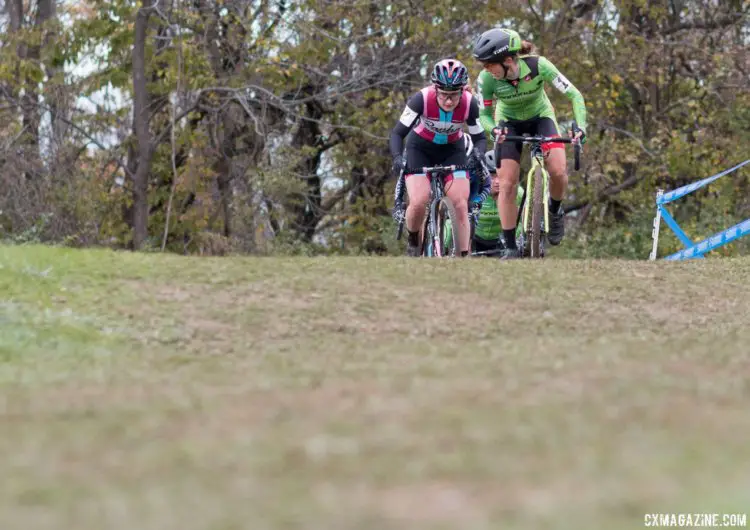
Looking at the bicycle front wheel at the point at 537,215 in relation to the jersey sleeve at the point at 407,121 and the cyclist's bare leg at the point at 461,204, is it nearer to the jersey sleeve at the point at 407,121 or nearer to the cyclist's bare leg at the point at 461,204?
the cyclist's bare leg at the point at 461,204

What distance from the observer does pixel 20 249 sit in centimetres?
954

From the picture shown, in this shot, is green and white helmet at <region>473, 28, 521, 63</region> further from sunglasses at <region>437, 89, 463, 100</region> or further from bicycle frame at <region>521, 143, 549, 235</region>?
bicycle frame at <region>521, 143, 549, 235</region>

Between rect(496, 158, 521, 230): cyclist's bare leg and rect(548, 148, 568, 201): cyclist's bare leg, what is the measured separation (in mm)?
371

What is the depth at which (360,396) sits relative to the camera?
191 inches

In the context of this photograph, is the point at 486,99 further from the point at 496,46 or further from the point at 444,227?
the point at 444,227

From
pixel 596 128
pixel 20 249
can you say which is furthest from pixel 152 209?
pixel 20 249

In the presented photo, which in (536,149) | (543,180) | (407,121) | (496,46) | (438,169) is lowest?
(543,180)

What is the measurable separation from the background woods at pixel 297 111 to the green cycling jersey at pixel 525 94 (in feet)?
28.9

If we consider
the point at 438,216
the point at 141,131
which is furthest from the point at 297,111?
the point at 438,216

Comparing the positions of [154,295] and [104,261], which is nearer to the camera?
[154,295]

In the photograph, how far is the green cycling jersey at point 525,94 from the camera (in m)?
11.5

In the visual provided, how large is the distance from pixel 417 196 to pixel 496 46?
1567mm

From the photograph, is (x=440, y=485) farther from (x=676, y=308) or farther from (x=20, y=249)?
(x=20, y=249)

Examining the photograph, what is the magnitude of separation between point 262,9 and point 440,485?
1912 cm
